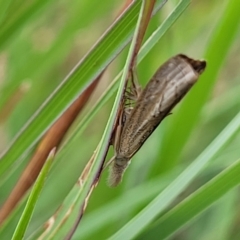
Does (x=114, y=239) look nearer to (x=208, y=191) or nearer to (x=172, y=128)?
(x=208, y=191)

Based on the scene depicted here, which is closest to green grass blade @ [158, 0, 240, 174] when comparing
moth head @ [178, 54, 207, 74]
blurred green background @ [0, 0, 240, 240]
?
blurred green background @ [0, 0, 240, 240]

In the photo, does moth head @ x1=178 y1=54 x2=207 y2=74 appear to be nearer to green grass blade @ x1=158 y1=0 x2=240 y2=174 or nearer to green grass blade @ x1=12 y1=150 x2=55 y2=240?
green grass blade @ x1=12 y1=150 x2=55 y2=240

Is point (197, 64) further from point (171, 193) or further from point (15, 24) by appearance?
point (15, 24)

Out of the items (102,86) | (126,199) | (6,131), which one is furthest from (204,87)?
(102,86)

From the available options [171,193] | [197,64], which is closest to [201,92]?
[171,193]

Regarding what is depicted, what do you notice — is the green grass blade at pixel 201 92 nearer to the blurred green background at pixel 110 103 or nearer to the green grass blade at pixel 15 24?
the blurred green background at pixel 110 103

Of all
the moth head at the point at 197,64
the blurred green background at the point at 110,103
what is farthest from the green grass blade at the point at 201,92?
the moth head at the point at 197,64
